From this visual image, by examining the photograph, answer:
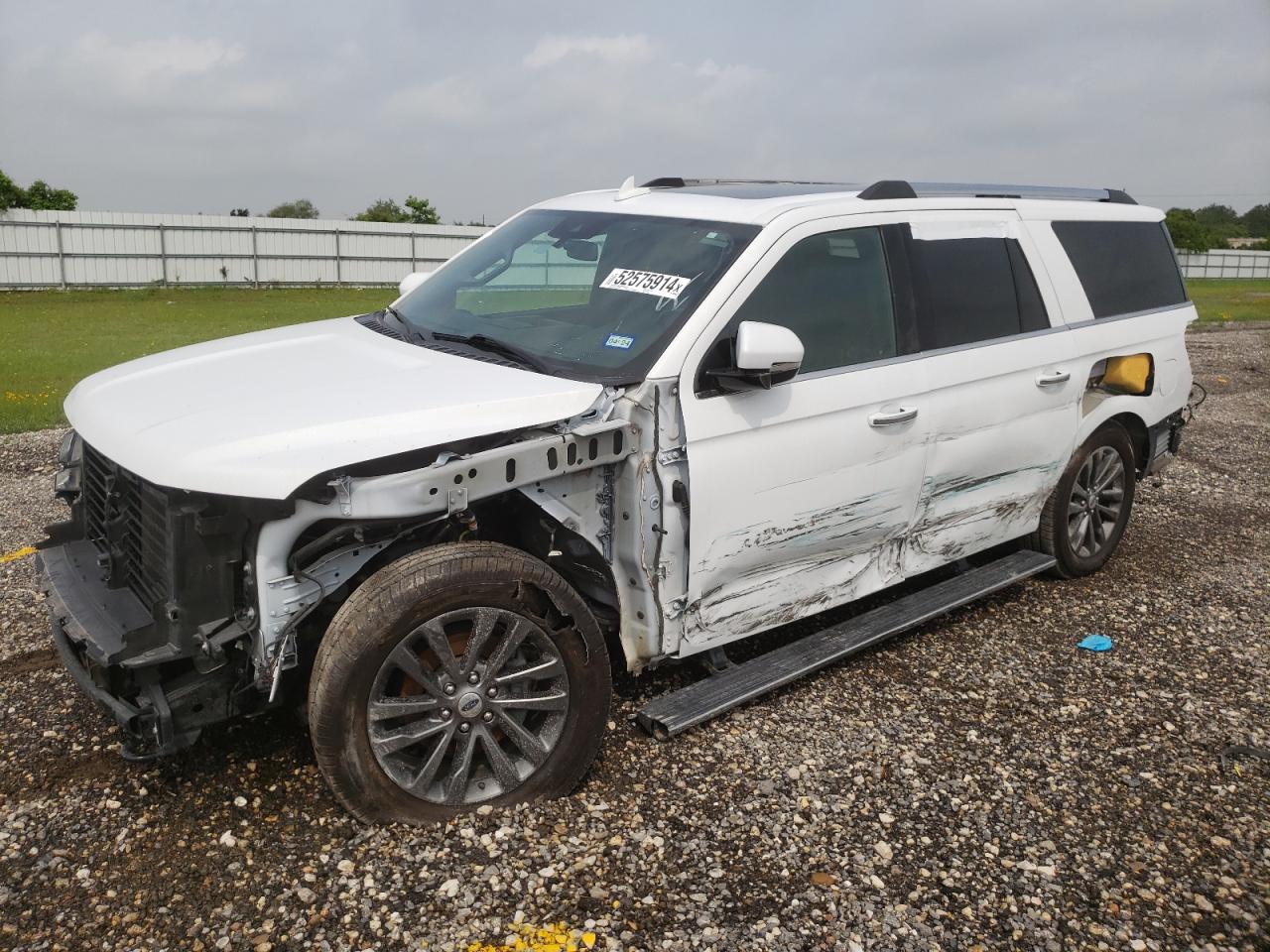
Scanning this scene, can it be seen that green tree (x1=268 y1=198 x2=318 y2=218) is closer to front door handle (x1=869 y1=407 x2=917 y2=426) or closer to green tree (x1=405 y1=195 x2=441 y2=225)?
green tree (x1=405 y1=195 x2=441 y2=225)

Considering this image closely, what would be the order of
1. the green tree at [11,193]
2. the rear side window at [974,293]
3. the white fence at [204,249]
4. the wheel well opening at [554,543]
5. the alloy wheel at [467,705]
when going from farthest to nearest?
the green tree at [11,193] < the white fence at [204,249] < the rear side window at [974,293] < the wheel well opening at [554,543] < the alloy wheel at [467,705]

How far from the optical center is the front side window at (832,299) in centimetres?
403

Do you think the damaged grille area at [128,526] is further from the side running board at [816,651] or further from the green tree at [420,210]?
the green tree at [420,210]

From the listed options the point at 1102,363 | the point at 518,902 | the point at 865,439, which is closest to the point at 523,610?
the point at 518,902

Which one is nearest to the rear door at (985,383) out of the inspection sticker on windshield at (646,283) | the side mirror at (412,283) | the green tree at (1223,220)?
the inspection sticker on windshield at (646,283)

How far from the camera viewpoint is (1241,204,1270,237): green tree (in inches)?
4317

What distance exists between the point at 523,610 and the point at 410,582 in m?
0.40

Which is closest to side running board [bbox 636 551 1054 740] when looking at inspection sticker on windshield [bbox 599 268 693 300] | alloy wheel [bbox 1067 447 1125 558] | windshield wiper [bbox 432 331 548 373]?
alloy wheel [bbox 1067 447 1125 558]

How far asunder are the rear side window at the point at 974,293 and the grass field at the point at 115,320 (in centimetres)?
854

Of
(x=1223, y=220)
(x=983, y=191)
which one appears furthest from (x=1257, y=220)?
(x=983, y=191)

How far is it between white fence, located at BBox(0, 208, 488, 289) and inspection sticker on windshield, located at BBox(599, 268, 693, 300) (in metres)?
30.1

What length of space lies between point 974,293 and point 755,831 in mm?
2688

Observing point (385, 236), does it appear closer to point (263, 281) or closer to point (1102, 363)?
point (263, 281)

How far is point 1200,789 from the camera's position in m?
3.93
